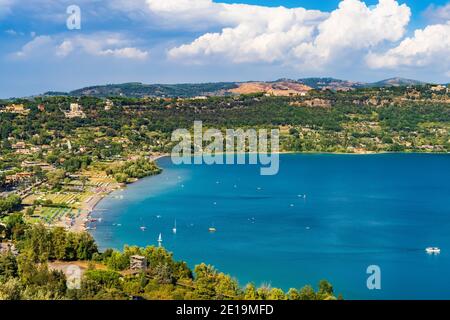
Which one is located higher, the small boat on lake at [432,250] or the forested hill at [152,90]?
the forested hill at [152,90]

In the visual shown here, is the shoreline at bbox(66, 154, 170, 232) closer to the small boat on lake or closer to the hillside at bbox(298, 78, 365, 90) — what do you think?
the small boat on lake

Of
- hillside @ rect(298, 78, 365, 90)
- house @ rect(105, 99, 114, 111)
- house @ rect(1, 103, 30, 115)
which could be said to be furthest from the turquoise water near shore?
hillside @ rect(298, 78, 365, 90)

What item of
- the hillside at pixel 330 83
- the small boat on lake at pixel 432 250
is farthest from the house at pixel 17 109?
the hillside at pixel 330 83

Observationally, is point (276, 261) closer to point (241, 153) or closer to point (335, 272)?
point (335, 272)

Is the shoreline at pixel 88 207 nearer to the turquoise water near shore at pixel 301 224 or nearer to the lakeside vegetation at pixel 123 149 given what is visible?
the lakeside vegetation at pixel 123 149

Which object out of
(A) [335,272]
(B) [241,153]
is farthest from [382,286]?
(B) [241,153]

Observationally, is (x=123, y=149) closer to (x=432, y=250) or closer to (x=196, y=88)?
(x=432, y=250)

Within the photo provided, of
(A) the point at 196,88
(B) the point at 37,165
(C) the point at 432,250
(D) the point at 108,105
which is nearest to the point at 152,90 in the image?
(A) the point at 196,88
